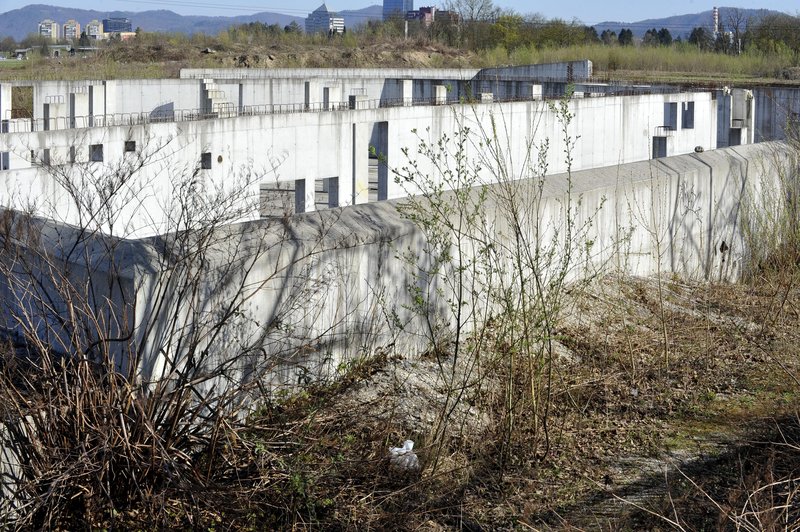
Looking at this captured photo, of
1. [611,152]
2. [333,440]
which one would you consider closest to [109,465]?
[333,440]

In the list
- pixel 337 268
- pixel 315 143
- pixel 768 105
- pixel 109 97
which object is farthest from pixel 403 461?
pixel 768 105

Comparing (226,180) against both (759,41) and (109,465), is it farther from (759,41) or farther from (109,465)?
(759,41)

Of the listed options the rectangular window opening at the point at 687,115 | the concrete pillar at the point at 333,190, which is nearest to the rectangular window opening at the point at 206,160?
the concrete pillar at the point at 333,190

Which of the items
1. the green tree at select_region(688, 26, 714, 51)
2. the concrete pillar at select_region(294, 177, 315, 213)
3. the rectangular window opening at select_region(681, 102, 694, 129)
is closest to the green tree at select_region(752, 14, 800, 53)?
the green tree at select_region(688, 26, 714, 51)

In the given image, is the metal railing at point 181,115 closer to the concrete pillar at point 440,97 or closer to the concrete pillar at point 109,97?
the concrete pillar at point 440,97

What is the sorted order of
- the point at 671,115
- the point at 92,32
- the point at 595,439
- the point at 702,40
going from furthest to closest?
the point at 92,32
the point at 702,40
the point at 671,115
the point at 595,439

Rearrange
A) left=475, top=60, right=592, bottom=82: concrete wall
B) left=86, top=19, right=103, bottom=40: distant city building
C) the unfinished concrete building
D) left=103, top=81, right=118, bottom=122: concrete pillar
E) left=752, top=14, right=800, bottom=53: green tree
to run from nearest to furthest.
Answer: the unfinished concrete building → left=103, top=81, right=118, bottom=122: concrete pillar → left=475, top=60, right=592, bottom=82: concrete wall → left=752, top=14, right=800, bottom=53: green tree → left=86, top=19, right=103, bottom=40: distant city building

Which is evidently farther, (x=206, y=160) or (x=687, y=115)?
(x=687, y=115)

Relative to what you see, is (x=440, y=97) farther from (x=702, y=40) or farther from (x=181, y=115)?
(x=702, y=40)

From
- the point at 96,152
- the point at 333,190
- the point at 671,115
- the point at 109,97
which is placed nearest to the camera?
the point at 96,152

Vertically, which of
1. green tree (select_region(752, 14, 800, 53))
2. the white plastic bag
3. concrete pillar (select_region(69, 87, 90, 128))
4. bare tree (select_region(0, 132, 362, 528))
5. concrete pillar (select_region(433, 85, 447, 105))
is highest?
green tree (select_region(752, 14, 800, 53))

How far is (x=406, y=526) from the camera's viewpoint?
4945mm

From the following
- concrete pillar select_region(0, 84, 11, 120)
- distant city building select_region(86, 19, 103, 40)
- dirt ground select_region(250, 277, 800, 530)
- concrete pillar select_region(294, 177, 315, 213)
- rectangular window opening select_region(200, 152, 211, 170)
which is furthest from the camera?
distant city building select_region(86, 19, 103, 40)

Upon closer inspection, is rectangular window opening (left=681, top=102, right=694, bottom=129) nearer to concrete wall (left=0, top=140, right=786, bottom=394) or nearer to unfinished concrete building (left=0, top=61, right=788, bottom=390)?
unfinished concrete building (left=0, top=61, right=788, bottom=390)
